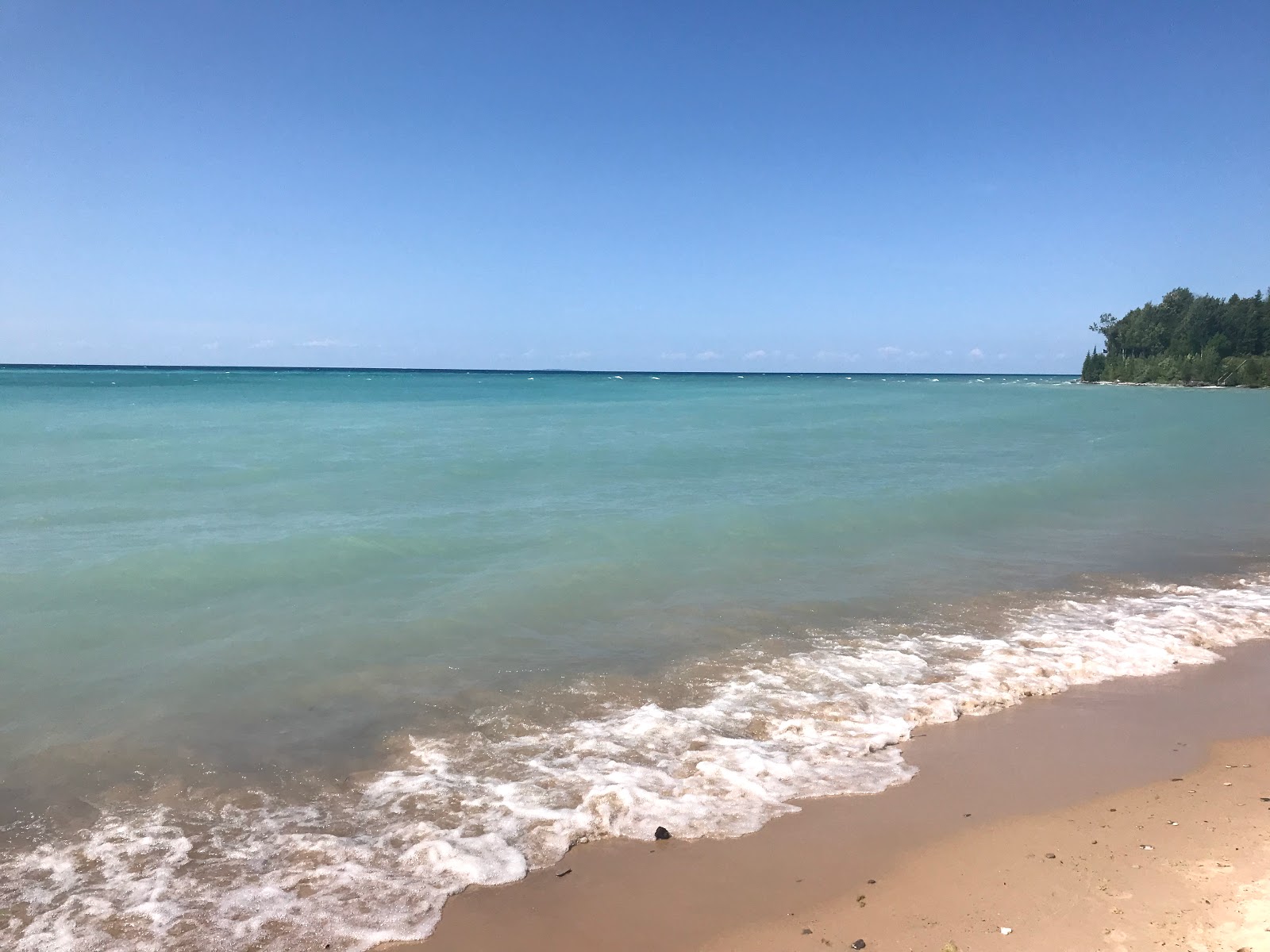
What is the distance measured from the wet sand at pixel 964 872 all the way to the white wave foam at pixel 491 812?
0.75 ft

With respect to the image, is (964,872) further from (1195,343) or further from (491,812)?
(1195,343)

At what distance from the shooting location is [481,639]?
283 inches

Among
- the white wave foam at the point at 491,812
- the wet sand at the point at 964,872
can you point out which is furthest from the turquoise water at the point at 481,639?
the wet sand at the point at 964,872

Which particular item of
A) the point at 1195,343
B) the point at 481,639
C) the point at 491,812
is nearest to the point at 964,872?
the point at 491,812

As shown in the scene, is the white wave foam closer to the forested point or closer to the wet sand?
the wet sand

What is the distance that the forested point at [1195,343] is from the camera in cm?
9031

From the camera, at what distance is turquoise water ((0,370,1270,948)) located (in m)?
4.25

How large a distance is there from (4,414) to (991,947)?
134 ft

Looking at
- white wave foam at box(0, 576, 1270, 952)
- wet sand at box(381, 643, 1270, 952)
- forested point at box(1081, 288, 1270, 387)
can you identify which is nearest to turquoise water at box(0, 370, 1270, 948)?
white wave foam at box(0, 576, 1270, 952)

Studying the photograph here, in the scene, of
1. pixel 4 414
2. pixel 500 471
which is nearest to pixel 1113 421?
pixel 500 471

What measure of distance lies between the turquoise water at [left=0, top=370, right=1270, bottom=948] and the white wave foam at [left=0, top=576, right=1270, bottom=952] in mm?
24

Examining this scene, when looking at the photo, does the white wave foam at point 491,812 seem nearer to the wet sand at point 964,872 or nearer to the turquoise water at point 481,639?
the turquoise water at point 481,639

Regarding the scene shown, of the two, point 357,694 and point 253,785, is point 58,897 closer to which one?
point 253,785

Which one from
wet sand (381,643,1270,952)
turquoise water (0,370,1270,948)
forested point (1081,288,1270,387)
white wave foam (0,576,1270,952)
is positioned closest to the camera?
wet sand (381,643,1270,952)
